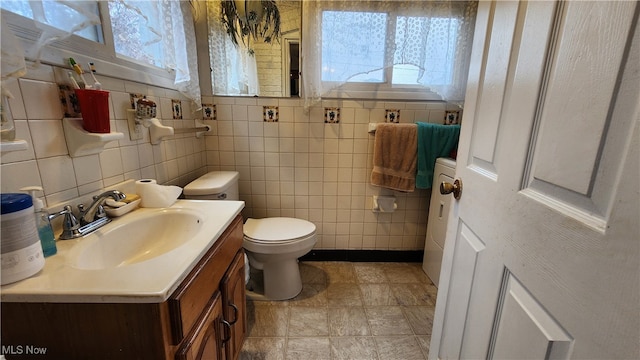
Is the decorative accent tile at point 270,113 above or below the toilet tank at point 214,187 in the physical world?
above

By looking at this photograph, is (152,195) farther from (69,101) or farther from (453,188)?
(453,188)

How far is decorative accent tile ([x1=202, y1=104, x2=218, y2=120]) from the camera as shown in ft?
5.83

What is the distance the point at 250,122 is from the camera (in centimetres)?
182

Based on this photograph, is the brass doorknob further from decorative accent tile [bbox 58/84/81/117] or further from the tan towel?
decorative accent tile [bbox 58/84/81/117]

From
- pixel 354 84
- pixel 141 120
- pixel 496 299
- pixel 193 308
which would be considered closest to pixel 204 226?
pixel 193 308

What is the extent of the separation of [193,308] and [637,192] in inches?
34.5

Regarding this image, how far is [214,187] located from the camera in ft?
4.58

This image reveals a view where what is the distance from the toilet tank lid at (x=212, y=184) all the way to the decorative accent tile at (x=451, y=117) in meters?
1.56

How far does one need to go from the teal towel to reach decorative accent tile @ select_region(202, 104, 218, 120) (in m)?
1.42

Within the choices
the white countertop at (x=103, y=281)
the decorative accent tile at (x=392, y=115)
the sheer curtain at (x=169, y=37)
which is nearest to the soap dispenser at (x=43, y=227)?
the white countertop at (x=103, y=281)

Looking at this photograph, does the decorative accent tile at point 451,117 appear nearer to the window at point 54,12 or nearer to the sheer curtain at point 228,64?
the sheer curtain at point 228,64

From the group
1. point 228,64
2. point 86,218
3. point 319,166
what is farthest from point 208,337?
point 228,64

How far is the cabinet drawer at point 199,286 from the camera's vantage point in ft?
1.96

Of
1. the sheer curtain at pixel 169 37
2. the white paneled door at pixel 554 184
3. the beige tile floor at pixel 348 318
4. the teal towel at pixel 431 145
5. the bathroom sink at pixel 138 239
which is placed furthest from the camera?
the teal towel at pixel 431 145
